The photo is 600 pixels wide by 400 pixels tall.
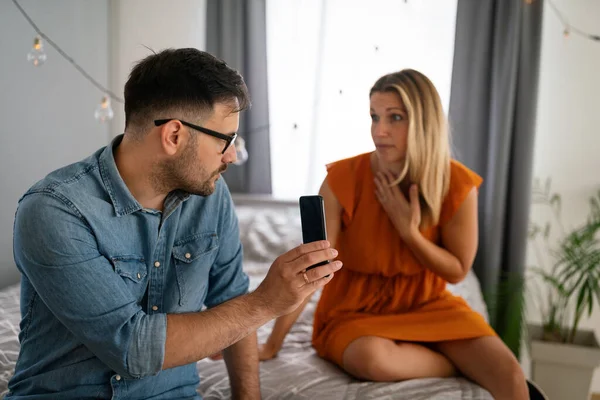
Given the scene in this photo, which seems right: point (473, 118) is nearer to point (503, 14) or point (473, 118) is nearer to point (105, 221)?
point (503, 14)

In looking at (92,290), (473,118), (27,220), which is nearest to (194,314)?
(92,290)

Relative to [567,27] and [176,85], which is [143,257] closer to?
[176,85]

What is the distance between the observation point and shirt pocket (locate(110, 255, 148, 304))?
116cm

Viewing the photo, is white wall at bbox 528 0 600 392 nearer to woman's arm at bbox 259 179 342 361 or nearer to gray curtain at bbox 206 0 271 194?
gray curtain at bbox 206 0 271 194

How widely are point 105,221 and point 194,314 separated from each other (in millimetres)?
239

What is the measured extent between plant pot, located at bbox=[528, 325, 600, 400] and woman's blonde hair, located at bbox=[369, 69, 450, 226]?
45.2 inches

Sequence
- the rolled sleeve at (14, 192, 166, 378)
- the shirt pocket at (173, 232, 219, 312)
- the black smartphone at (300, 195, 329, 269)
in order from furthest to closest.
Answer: the shirt pocket at (173, 232, 219, 312) < the black smartphone at (300, 195, 329, 269) < the rolled sleeve at (14, 192, 166, 378)

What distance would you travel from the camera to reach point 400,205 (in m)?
1.76

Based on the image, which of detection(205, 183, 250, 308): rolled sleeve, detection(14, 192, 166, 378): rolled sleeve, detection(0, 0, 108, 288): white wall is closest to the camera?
detection(14, 192, 166, 378): rolled sleeve

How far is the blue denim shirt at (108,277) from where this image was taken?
104 cm

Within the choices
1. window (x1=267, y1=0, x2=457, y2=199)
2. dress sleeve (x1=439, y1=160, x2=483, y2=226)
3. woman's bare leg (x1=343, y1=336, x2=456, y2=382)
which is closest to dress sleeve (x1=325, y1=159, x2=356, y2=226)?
dress sleeve (x1=439, y1=160, x2=483, y2=226)

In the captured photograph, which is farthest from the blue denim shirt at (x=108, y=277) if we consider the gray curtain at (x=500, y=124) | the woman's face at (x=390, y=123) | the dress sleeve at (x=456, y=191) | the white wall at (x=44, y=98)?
the gray curtain at (x=500, y=124)

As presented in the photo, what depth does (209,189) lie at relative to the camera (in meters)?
1.22

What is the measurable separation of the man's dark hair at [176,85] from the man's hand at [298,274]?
33 cm
